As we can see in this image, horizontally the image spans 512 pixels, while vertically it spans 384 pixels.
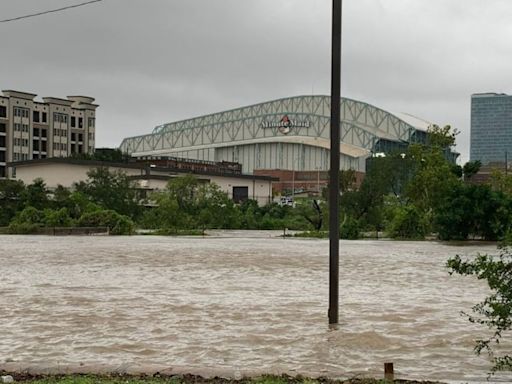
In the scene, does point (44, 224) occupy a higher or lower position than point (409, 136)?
lower

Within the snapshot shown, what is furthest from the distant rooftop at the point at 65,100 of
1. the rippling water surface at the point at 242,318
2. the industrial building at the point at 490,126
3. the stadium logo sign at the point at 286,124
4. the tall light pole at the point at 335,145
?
the tall light pole at the point at 335,145

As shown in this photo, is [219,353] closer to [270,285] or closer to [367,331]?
[367,331]

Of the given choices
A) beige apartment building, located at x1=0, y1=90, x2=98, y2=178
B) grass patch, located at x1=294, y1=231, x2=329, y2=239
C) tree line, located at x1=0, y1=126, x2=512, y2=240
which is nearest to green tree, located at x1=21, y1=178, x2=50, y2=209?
tree line, located at x1=0, y1=126, x2=512, y2=240

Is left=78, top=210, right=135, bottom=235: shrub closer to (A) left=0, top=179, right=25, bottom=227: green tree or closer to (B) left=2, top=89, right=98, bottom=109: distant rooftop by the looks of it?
(A) left=0, top=179, right=25, bottom=227: green tree

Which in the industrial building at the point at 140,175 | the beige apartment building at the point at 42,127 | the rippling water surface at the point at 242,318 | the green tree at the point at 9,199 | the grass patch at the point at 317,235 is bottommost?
the rippling water surface at the point at 242,318

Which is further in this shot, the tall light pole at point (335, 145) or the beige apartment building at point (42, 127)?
the beige apartment building at point (42, 127)

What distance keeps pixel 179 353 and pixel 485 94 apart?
180m

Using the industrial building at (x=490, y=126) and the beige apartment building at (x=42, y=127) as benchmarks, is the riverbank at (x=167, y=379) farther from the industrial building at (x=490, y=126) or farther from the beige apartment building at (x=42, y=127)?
the industrial building at (x=490, y=126)

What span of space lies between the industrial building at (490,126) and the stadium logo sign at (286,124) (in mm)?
52658

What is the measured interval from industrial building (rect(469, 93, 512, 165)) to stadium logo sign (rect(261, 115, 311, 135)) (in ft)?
173

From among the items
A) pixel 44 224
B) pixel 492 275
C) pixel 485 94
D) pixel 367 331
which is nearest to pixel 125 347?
pixel 367 331

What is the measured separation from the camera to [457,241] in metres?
46.2

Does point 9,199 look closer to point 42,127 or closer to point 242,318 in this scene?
point 42,127

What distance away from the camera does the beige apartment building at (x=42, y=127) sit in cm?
11462
